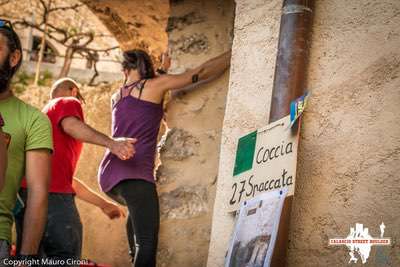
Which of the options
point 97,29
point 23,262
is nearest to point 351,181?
point 23,262

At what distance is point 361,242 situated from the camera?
7.84 feet

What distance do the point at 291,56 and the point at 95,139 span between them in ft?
4.93

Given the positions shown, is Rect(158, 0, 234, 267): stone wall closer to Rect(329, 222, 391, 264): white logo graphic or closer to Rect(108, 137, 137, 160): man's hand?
Rect(108, 137, 137, 160): man's hand

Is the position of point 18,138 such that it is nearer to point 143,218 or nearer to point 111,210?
point 143,218

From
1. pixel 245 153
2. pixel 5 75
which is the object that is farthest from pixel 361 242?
pixel 5 75

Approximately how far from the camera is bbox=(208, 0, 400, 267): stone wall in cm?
241

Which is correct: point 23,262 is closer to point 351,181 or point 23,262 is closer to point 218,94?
point 351,181

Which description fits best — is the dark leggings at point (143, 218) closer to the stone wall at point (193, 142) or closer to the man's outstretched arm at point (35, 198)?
the stone wall at point (193, 142)

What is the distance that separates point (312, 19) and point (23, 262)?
1511 millimetres

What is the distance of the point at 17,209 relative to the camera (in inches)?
122

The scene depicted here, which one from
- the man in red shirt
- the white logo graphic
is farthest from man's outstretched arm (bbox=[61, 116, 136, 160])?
the white logo graphic

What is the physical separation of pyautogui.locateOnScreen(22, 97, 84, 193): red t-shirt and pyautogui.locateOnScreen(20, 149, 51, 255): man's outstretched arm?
3.92 feet

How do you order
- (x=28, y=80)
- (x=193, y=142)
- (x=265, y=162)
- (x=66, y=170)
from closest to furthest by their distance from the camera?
(x=265, y=162), (x=66, y=170), (x=193, y=142), (x=28, y=80)

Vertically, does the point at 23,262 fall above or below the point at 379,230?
below
